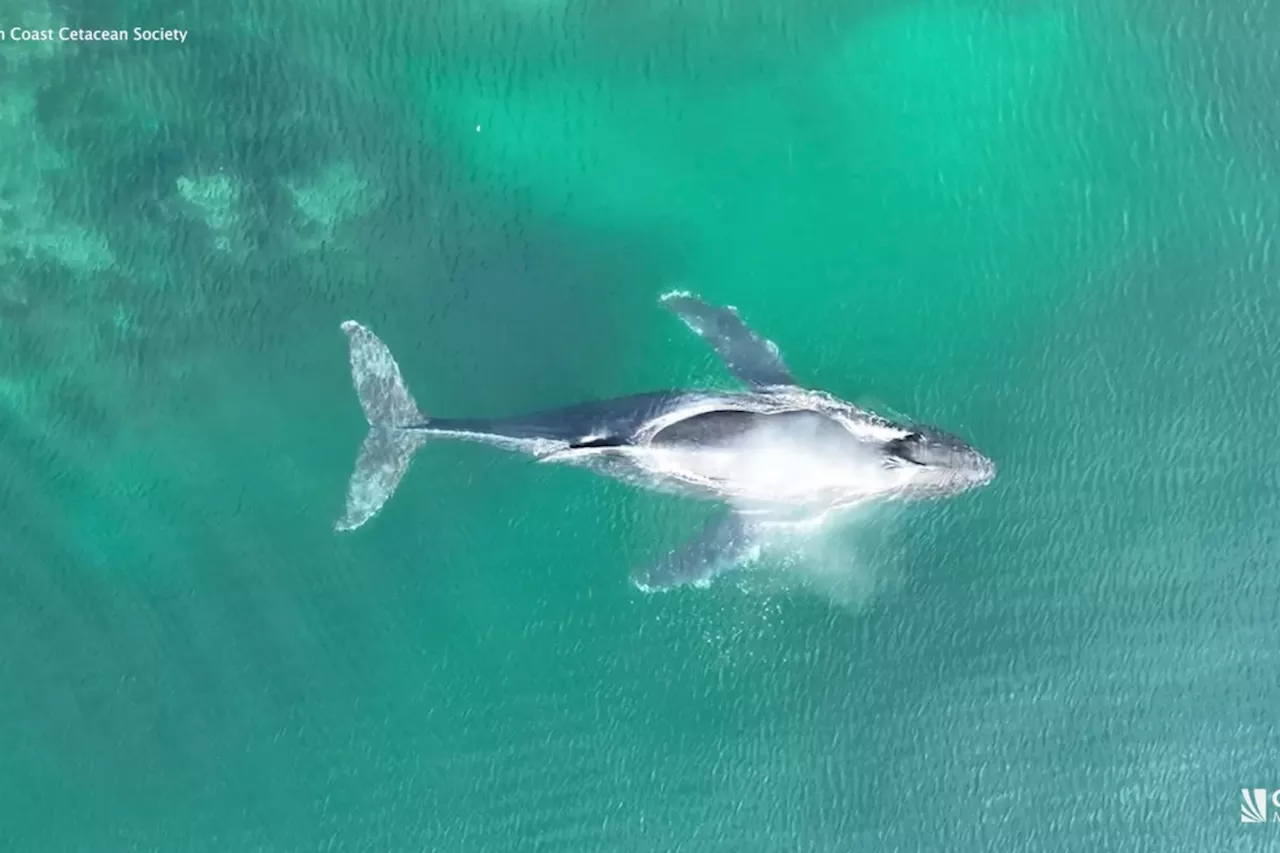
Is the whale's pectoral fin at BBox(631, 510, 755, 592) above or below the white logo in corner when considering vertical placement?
above

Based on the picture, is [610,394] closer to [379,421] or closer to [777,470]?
[777,470]

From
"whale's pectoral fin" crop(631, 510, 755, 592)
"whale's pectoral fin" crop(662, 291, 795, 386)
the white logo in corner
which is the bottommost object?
the white logo in corner

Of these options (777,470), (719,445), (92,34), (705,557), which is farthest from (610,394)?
(92,34)

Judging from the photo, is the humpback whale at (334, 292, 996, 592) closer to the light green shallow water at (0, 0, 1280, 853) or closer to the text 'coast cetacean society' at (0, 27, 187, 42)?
the light green shallow water at (0, 0, 1280, 853)

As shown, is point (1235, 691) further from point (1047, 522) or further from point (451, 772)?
point (451, 772)

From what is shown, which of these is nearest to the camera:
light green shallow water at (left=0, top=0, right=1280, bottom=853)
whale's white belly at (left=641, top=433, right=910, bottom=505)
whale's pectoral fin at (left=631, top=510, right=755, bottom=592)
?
whale's white belly at (left=641, top=433, right=910, bottom=505)

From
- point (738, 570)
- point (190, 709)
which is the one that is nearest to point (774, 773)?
point (738, 570)

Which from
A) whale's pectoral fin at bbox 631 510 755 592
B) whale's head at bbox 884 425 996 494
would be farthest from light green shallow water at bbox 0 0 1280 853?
whale's head at bbox 884 425 996 494
